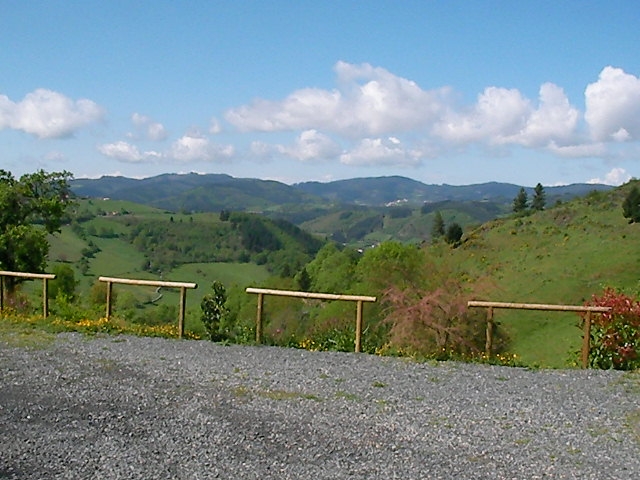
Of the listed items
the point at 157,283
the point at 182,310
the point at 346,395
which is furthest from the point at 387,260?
the point at 346,395

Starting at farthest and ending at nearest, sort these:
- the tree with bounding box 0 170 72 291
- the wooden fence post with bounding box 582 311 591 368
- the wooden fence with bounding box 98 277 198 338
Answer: the tree with bounding box 0 170 72 291
the wooden fence with bounding box 98 277 198 338
the wooden fence post with bounding box 582 311 591 368

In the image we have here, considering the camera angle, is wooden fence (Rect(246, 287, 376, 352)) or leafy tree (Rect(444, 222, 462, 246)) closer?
wooden fence (Rect(246, 287, 376, 352))

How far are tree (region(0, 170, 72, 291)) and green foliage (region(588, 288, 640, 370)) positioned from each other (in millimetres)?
18139

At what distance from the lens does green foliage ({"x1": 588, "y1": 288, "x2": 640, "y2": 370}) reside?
10586mm

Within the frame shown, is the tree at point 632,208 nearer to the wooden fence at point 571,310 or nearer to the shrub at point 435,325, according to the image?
the shrub at point 435,325

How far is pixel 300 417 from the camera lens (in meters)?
7.36

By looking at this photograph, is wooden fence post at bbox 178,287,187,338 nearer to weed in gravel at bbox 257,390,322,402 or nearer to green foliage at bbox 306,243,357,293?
weed in gravel at bbox 257,390,322,402

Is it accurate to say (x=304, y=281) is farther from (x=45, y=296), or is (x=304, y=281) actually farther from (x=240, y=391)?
(x=240, y=391)

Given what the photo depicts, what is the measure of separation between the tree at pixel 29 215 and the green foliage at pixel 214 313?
12331 millimetres

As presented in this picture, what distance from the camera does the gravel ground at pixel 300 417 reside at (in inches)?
234

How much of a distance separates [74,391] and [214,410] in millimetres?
1928

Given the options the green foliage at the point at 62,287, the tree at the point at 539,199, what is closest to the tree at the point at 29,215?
the green foliage at the point at 62,287

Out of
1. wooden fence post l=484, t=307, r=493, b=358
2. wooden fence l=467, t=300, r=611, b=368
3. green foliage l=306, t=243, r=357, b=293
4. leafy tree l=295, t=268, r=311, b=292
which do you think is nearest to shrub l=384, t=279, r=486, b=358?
wooden fence post l=484, t=307, r=493, b=358

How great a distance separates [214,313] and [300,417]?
5288 millimetres
